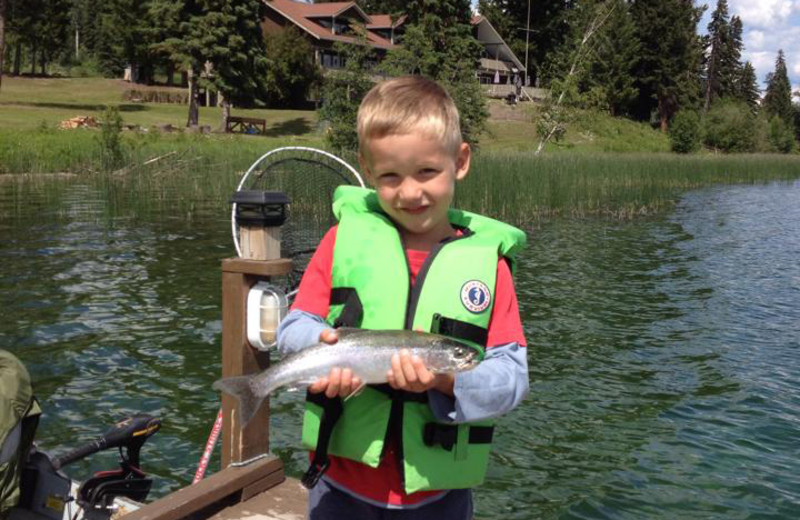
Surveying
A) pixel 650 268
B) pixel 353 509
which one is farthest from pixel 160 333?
pixel 650 268

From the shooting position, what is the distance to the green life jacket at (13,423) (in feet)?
10.4

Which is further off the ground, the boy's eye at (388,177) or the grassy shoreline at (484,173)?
the boy's eye at (388,177)

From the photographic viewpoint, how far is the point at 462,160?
2471mm

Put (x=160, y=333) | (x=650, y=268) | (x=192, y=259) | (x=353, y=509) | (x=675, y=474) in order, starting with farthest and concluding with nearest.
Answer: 1. (x=650, y=268)
2. (x=192, y=259)
3. (x=160, y=333)
4. (x=675, y=474)
5. (x=353, y=509)

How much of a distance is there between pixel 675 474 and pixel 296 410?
3075 millimetres

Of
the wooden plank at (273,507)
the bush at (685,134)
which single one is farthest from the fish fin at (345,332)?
the bush at (685,134)

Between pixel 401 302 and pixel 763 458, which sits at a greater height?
pixel 401 302

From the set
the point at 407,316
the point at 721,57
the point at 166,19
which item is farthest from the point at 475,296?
the point at 721,57

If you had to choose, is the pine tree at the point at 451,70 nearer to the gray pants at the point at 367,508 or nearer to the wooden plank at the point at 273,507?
the wooden plank at the point at 273,507

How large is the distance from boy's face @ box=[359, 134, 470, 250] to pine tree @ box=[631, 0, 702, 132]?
248 feet

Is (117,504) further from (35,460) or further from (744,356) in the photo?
(744,356)

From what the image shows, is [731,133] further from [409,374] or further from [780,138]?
[409,374]

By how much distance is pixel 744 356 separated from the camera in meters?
9.10

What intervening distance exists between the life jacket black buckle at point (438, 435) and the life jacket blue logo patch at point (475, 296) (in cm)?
35
